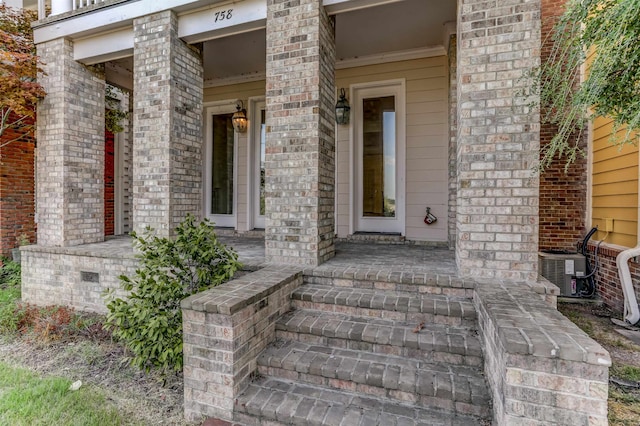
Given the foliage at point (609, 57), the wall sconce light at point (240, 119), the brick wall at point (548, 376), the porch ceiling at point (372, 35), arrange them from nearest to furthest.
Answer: the brick wall at point (548, 376) < the foliage at point (609, 57) < the porch ceiling at point (372, 35) < the wall sconce light at point (240, 119)

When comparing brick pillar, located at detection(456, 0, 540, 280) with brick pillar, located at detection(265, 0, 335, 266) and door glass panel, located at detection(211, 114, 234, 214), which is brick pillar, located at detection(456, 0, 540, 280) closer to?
brick pillar, located at detection(265, 0, 335, 266)

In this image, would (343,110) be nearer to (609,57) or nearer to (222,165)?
(222,165)

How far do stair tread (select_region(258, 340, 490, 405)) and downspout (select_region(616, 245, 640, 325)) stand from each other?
2.81 metres

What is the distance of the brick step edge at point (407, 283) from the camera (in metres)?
2.74

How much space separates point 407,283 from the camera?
2.86 meters

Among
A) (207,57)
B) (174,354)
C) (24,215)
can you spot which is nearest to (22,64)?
(207,57)

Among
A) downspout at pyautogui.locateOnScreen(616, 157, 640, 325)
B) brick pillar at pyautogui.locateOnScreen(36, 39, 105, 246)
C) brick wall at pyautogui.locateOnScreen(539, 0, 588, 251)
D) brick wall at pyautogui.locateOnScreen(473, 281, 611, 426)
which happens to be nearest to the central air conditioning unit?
brick wall at pyautogui.locateOnScreen(539, 0, 588, 251)

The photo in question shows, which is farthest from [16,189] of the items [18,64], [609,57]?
[609,57]

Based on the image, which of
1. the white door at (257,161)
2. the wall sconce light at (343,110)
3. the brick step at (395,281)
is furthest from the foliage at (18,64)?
the brick step at (395,281)

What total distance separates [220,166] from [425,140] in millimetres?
4060

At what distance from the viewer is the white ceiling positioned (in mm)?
4098

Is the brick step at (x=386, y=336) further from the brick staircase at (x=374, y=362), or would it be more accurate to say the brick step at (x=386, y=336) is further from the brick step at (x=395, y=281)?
the brick step at (x=395, y=281)

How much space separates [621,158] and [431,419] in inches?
165

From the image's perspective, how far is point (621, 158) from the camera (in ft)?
13.2
